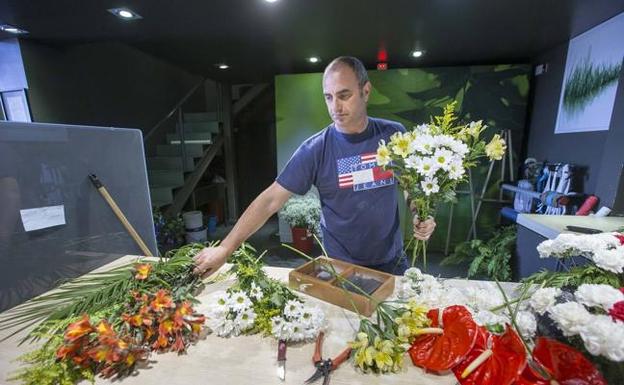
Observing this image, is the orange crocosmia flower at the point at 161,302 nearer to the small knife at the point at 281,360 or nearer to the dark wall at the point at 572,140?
the small knife at the point at 281,360

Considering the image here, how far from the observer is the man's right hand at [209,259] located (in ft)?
3.21

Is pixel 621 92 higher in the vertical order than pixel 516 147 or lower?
higher

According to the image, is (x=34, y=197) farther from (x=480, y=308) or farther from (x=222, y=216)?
(x=222, y=216)

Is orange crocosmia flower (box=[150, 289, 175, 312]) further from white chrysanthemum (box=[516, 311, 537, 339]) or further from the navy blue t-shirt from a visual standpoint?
white chrysanthemum (box=[516, 311, 537, 339])

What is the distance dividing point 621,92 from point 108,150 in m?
3.24

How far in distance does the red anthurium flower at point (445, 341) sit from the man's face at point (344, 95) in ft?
2.74

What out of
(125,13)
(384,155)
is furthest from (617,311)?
(125,13)

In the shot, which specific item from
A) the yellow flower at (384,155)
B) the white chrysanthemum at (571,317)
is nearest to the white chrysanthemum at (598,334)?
the white chrysanthemum at (571,317)

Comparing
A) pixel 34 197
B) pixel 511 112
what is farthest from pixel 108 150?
pixel 511 112

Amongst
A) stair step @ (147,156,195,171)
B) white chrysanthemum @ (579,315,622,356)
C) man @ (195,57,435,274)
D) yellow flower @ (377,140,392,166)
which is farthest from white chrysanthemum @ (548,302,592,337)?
stair step @ (147,156,195,171)

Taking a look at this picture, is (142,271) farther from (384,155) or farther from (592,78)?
(592,78)

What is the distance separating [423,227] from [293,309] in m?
0.44

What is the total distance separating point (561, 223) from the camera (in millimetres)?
1670

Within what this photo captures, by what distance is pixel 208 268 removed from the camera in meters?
1.00
